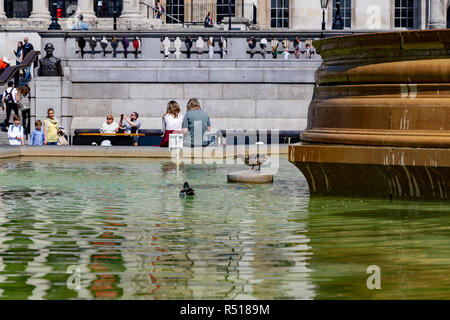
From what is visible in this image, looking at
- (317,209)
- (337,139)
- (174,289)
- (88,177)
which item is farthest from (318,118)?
(174,289)

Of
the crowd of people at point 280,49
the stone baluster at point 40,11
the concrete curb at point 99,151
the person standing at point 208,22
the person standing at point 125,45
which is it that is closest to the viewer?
the concrete curb at point 99,151

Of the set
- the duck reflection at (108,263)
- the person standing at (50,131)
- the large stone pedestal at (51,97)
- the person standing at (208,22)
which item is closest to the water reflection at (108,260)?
the duck reflection at (108,263)

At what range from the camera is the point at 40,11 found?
5641 centimetres

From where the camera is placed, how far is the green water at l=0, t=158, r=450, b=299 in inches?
219

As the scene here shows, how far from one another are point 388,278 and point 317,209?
3.53 meters

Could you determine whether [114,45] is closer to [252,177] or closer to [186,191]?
[252,177]

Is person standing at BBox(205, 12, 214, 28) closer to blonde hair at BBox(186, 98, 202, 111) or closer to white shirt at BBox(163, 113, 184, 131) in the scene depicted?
white shirt at BBox(163, 113, 184, 131)

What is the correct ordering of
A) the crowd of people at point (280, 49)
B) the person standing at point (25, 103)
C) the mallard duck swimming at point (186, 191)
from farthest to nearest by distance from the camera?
the person standing at point (25, 103) < the crowd of people at point (280, 49) < the mallard duck swimming at point (186, 191)

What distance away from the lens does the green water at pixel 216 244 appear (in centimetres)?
555

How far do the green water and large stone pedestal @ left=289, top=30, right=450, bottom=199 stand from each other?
29 centimetres

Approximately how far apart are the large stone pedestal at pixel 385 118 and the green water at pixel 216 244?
11.2 inches

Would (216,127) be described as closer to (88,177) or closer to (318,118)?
(88,177)

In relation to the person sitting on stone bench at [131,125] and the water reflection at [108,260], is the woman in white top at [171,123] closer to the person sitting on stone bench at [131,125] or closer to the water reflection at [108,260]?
the person sitting on stone bench at [131,125]

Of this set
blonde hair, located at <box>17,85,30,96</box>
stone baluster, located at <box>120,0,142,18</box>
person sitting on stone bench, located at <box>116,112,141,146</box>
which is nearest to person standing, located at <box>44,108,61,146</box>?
person sitting on stone bench, located at <box>116,112,141,146</box>
